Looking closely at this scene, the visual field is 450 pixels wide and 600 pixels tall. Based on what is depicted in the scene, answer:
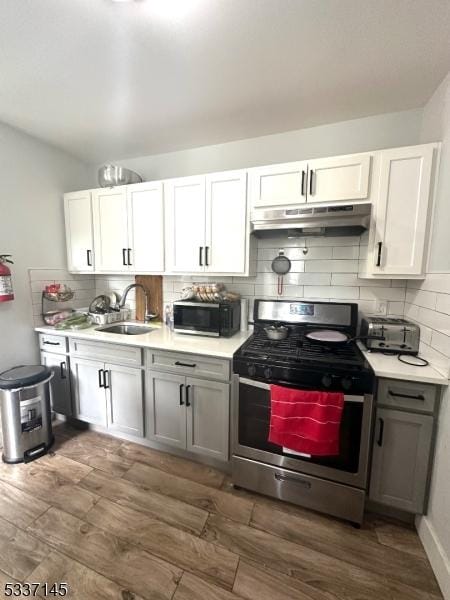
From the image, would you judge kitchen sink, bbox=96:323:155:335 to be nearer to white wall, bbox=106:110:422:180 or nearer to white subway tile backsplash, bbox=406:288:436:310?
white wall, bbox=106:110:422:180

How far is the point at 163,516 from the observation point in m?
1.54

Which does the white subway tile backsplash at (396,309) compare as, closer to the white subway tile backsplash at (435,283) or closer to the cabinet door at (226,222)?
the white subway tile backsplash at (435,283)

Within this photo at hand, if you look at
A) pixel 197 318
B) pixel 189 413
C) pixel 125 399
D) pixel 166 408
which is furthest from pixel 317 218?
pixel 125 399

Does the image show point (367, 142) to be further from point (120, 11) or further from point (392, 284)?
point (120, 11)

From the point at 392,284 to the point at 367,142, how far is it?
43.5 inches

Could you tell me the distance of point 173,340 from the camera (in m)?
2.01

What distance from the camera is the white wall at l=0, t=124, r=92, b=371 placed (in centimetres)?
215

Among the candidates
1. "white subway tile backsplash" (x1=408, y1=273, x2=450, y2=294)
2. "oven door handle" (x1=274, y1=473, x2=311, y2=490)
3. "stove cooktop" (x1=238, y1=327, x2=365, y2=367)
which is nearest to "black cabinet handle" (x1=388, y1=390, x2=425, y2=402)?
"stove cooktop" (x1=238, y1=327, x2=365, y2=367)

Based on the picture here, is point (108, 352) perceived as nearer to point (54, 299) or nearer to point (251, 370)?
point (54, 299)

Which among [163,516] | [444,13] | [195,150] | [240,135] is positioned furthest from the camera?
[195,150]

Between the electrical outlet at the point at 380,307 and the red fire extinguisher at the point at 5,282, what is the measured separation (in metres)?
2.98

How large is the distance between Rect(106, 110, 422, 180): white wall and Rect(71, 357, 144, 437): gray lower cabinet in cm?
193

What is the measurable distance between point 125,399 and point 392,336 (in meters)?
2.05

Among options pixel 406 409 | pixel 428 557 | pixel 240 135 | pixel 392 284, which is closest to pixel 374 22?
pixel 240 135
